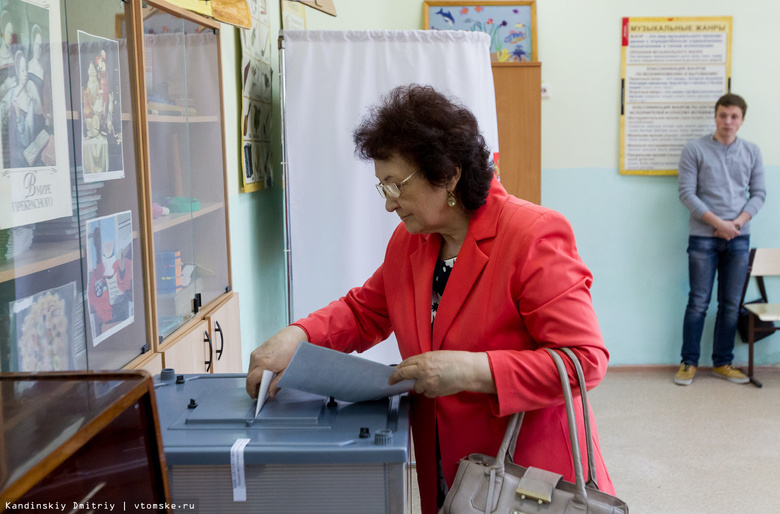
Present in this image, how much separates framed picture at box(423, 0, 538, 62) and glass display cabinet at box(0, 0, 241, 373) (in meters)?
2.56

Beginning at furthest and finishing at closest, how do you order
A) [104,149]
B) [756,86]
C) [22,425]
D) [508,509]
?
1. [756,86]
2. [104,149]
3. [508,509]
4. [22,425]

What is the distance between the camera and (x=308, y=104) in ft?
9.70

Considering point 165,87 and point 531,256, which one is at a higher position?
point 165,87

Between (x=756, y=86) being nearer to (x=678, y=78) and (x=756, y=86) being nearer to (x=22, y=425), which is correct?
(x=678, y=78)

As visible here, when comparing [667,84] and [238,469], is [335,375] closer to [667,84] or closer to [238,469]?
[238,469]

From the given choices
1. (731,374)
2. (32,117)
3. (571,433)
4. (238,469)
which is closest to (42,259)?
(32,117)

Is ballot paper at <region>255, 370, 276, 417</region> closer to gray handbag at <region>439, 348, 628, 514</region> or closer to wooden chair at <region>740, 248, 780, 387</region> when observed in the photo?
gray handbag at <region>439, 348, 628, 514</region>

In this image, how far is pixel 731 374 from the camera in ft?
15.2

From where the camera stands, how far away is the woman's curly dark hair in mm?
1367

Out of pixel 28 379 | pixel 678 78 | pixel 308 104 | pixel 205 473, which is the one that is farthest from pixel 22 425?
pixel 678 78

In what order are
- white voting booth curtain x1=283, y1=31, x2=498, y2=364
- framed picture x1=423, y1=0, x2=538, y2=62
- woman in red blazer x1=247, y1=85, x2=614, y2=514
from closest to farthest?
woman in red blazer x1=247, y1=85, x2=614, y2=514
white voting booth curtain x1=283, y1=31, x2=498, y2=364
framed picture x1=423, y1=0, x2=538, y2=62

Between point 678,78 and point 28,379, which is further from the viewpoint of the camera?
point 678,78

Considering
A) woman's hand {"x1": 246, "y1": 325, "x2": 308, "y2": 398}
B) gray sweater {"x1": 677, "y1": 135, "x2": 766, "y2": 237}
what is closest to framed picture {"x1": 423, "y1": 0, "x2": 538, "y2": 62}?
gray sweater {"x1": 677, "y1": 135, "x2": 766, "y2": 237}

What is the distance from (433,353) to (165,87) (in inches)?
44.9
